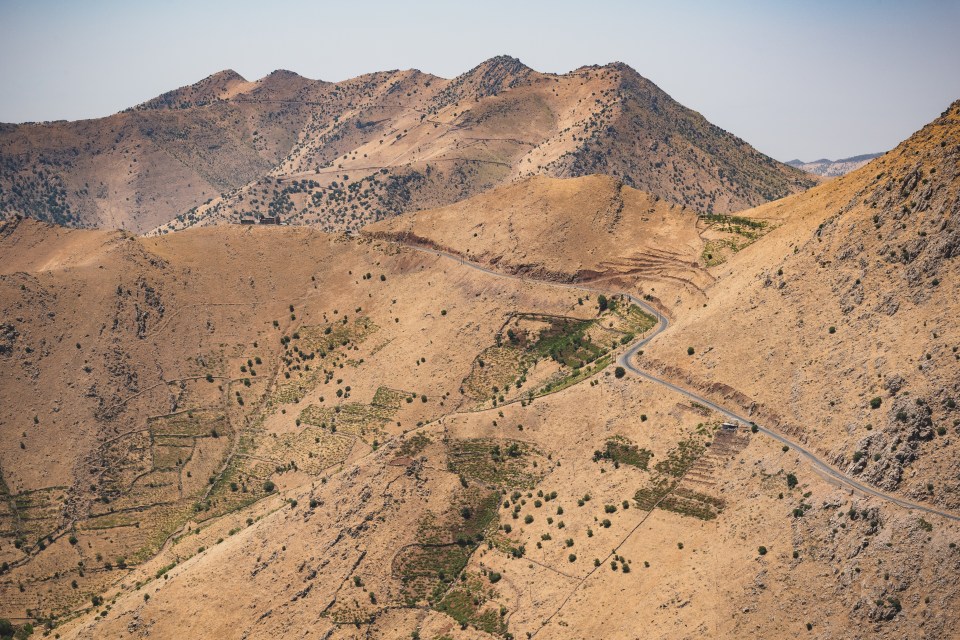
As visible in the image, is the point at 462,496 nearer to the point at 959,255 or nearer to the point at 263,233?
the point at 959,255

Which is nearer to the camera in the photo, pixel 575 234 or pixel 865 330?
pixel 865 330

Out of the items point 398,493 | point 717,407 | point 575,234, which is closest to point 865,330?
point 717,407

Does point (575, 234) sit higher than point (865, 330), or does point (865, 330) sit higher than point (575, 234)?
point (575, 234)

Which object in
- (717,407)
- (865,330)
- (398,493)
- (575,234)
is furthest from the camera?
(575,234)

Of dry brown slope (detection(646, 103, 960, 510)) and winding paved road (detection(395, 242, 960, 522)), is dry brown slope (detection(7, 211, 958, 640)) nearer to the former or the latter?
winding paved road (detection(395, 242, 960, 522))

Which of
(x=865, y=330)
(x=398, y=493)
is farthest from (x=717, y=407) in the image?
(x=398, y=493)

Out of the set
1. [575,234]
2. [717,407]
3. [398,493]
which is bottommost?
[398,493]

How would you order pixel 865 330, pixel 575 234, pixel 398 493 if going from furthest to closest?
pixel 575 234, pixel 398 493, pixel 865 330

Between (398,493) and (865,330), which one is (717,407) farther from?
(398,493)

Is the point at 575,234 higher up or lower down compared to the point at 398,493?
higher up

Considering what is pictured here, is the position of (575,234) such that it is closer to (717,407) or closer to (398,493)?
(717,407)

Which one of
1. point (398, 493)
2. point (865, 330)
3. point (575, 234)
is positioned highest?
point (575, 234)
